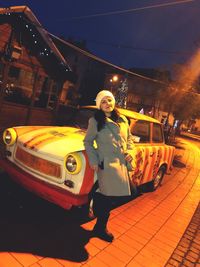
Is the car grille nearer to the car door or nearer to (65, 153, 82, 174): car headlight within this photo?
(65, 153, 82, 174): car headlight

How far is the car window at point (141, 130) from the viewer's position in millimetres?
5605

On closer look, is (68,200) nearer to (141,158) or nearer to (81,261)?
(81,261)

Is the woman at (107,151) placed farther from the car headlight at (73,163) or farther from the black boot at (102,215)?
the car headlight at (73,163)

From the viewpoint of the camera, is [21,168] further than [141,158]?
No

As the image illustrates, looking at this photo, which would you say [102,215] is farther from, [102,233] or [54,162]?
[54,162]

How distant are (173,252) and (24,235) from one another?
2.33m

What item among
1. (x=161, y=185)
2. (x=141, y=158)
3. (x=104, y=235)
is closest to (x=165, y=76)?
(x=161, y=185)

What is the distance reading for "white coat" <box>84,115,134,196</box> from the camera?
372 cm

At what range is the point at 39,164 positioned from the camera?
423cm

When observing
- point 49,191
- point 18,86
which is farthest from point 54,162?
point 18,86

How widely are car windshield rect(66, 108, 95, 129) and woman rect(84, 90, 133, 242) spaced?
174 centimetres

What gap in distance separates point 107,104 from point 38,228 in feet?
6.70

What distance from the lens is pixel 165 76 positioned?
1102 inches

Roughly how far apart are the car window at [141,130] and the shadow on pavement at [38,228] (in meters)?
1.97
